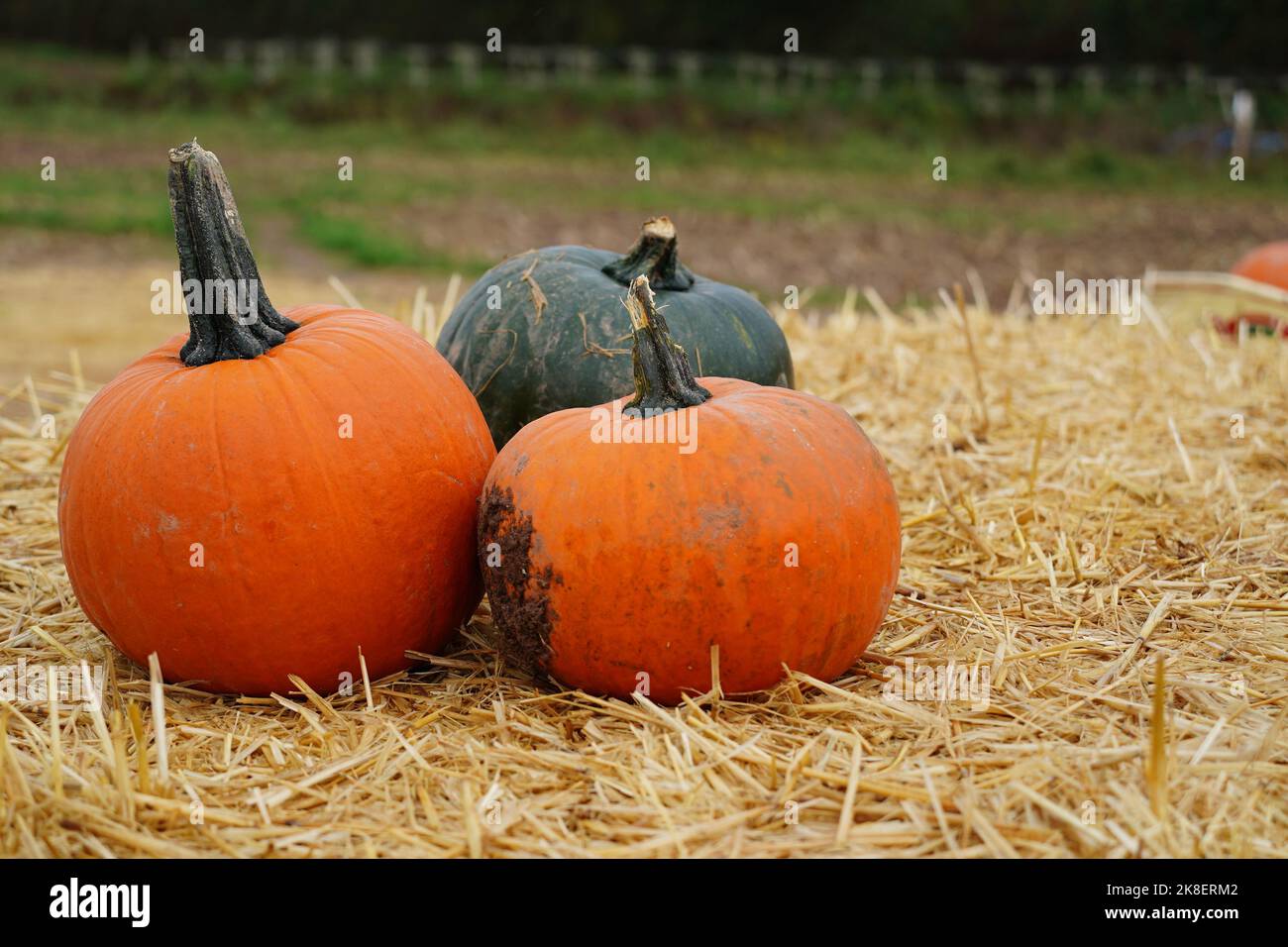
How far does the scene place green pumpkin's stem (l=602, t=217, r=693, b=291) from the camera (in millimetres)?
3699

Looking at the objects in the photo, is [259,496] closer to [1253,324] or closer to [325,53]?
[1253,324]

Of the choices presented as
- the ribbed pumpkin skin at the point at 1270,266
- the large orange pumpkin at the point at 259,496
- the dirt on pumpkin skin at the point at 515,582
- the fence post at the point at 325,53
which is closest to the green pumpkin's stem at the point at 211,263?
the large orange pumpkin at the point at 259,496

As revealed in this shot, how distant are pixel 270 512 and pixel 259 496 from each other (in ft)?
0.14

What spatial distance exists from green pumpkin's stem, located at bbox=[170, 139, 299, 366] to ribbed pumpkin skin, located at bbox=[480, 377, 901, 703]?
→ 703 mm

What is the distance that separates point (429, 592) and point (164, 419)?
27.8 inches

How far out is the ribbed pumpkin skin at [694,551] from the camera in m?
2.74

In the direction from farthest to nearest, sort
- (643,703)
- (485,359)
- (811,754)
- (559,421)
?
1. (485,359)
2. (559,421)
3. (643,703)
4. (811,754)

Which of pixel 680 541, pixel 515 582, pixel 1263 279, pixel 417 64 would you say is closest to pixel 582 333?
pixel 515 582

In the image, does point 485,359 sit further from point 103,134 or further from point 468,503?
point 103,134

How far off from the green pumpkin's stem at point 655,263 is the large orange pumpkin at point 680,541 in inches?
31.9

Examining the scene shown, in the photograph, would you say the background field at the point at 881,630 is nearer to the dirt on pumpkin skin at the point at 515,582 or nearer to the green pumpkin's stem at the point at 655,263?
the dirt on pumpkin skin at the point at 515,582

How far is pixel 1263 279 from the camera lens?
7.28 m
